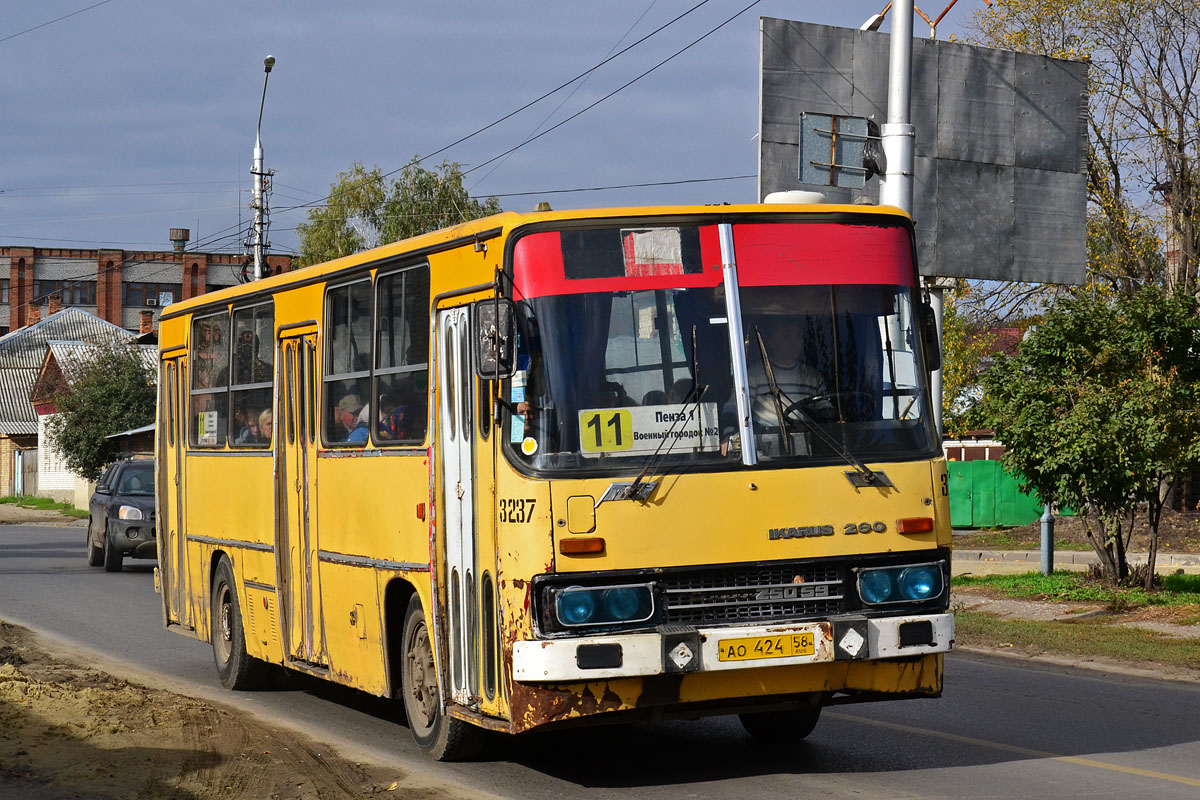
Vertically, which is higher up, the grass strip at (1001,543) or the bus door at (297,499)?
the bus door at (297,499)

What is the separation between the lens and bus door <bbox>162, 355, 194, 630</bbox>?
1377cm

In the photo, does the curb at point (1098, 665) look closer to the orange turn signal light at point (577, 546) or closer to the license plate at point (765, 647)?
the license plate at point (765, 647)

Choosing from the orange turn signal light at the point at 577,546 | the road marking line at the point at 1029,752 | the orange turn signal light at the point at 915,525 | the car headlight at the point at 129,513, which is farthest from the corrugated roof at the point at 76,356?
the orange turn signal light at the point at 915,525

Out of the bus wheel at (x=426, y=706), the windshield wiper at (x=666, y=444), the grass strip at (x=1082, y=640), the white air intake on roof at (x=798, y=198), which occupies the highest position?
the white air intake on roof at (x=798, y=198)

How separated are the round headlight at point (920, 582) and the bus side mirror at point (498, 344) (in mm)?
2218

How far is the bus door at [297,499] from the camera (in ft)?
34.9

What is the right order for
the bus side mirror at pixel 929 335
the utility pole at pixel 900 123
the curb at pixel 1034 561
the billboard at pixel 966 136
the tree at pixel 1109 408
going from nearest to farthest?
the bus side mirror at pixel 929 335 → the utility pole at pixel 900 123 → the tree at pixel 1109 408 → the billboard at pixel 966 136 → the curb at pixel 1034 561

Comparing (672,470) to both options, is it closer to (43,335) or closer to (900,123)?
(900,123)

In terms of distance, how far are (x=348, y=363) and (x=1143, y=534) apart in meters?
23.8

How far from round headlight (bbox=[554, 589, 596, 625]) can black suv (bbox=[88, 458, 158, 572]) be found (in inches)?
763

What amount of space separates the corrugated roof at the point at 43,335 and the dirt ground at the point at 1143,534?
5847 cm

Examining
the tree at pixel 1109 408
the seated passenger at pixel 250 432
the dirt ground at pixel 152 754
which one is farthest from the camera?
the tree at pixel 1109 408

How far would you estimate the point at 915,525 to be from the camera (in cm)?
799

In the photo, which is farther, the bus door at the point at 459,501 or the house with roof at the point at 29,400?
the house with roof at the point at 29,400
